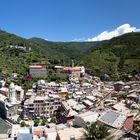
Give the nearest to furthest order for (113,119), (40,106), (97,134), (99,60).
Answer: (97,134) → (113,119) → (40,106) → (99,60)

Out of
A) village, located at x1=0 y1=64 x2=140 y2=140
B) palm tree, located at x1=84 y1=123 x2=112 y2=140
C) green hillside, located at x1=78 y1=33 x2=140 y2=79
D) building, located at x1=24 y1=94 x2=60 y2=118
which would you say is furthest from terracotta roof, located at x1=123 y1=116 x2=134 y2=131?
green hillside, located at x1=78 y1=33 x2=140 y2=79

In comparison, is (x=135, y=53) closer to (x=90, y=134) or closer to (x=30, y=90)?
(x=30, y=90)

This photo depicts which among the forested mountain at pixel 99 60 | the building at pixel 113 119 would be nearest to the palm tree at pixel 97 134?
the building at pixel 113 119

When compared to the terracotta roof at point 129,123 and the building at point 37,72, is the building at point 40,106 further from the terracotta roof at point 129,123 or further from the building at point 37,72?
the terracotta roof at point 129,123

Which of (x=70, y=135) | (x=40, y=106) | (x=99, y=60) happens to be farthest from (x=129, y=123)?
(x=99, y=60)

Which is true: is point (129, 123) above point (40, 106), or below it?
above

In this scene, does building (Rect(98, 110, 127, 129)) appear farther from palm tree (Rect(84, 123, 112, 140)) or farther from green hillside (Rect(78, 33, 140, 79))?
green hillside (Rect(78, 33, 140, 79))

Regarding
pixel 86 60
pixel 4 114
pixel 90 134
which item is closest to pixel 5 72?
pixel 4 114

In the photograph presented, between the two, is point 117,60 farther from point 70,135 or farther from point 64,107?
point 70,135
